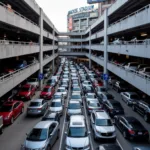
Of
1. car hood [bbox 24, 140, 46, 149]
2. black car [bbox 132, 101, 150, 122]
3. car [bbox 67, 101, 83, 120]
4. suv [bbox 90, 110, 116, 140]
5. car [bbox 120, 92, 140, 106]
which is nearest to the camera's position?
car hood [bbox 24, 140, 46, 149]

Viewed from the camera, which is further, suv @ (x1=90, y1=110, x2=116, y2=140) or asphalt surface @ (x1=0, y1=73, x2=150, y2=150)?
suv @ (x1=90, y1=110, x2=116, y2=140)

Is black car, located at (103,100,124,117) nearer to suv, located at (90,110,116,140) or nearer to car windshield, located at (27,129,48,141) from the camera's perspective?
suv, located at (90,110,116,140)

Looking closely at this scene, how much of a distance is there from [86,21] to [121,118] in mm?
106197

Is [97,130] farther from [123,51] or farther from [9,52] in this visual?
[123,51]

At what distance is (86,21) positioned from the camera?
117m

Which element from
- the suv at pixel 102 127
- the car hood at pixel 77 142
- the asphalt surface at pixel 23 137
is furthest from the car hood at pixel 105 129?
the car hood at pixel 77 142

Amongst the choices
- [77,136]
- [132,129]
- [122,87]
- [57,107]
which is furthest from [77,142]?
[122,87]

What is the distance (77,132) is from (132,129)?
407 cm

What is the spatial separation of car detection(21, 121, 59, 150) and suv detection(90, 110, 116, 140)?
295 cm

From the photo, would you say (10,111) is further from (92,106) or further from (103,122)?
(103,122)

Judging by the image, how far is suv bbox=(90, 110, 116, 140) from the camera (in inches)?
564

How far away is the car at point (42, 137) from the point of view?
39.6ft

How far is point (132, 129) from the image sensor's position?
1459cm

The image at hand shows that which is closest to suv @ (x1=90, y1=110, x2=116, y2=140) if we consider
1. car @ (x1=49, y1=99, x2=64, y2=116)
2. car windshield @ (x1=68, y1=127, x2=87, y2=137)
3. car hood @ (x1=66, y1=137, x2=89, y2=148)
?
car windshield @ (x1=68, y1=127, x2=87, y2=137)
